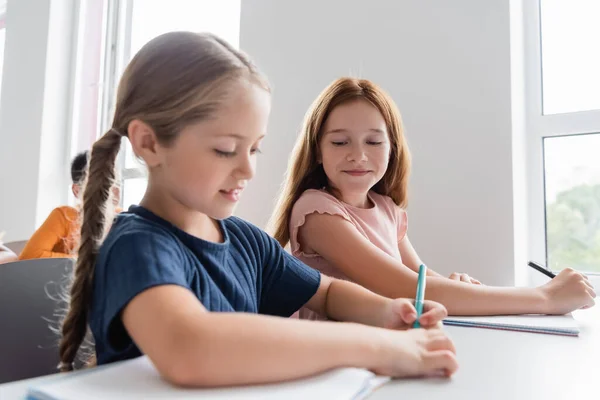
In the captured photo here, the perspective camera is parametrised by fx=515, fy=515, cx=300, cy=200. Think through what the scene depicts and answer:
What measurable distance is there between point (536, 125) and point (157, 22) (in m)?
2.23

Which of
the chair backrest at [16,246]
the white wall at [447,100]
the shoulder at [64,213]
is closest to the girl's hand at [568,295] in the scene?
the white wall at [447,100]

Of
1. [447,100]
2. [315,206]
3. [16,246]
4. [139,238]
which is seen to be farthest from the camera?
[16,246]

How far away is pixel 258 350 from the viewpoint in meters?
0.46

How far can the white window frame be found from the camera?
1.57m

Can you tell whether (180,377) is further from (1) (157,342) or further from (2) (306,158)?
(2) (306,158)

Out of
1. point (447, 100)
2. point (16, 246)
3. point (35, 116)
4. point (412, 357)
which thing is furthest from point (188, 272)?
point (35, 116)

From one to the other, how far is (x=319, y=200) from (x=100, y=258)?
0.56 metres

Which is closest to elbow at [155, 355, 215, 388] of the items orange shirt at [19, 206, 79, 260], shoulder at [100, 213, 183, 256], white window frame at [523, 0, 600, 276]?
shoulder at [100, 213, 183, 256]

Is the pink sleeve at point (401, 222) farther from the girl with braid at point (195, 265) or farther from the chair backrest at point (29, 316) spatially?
the chair backrest at point (29, 316)

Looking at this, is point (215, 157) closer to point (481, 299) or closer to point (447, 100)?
point (481, 299)

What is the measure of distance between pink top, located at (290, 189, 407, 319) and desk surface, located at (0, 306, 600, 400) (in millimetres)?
295

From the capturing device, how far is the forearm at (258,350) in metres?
0.45

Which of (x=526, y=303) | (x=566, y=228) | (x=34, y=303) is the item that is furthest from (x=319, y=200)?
(x=566, y=228)

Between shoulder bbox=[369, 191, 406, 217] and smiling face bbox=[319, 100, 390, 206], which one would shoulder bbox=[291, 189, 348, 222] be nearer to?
smiling face bbox=[319, 100, 390, 206]
